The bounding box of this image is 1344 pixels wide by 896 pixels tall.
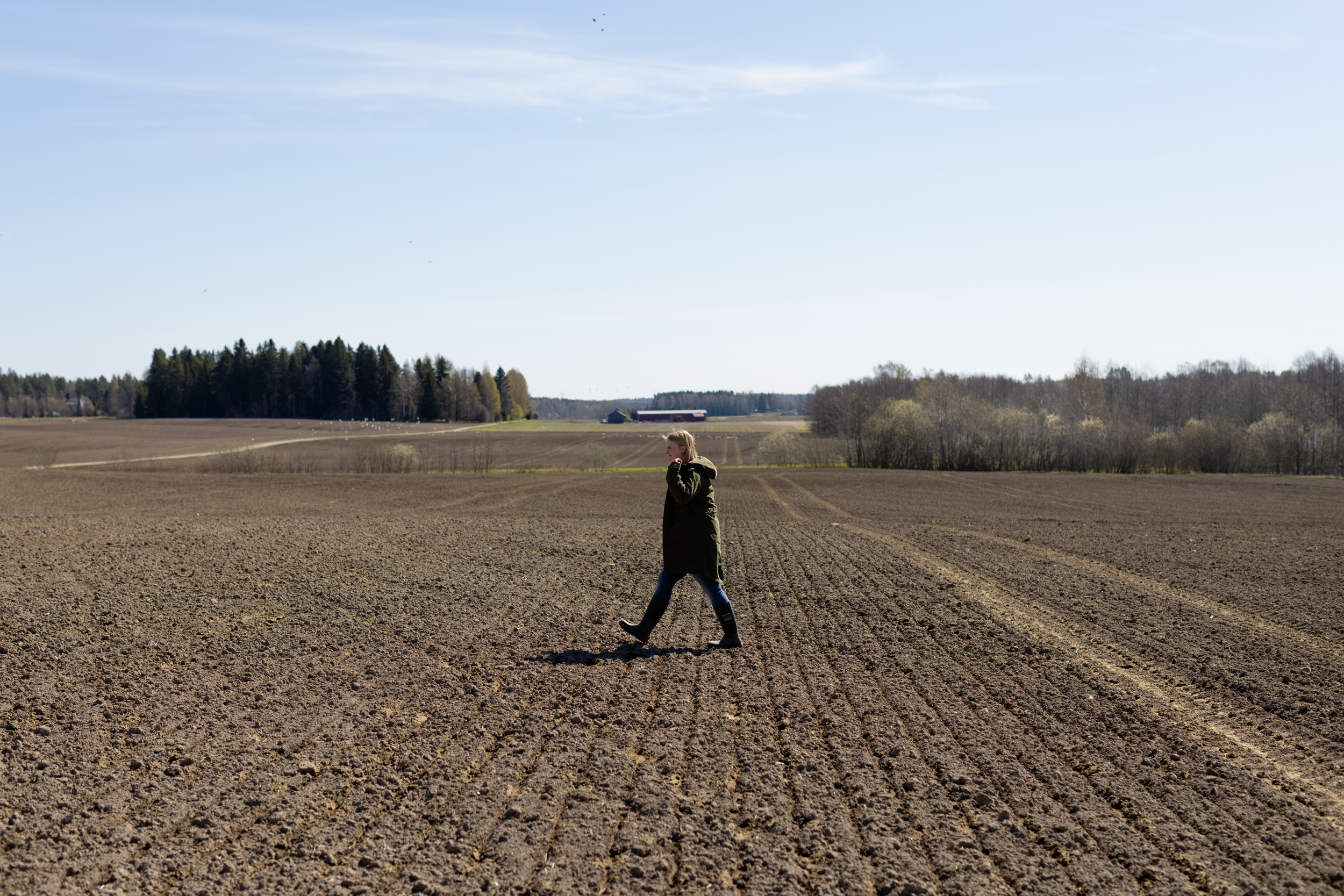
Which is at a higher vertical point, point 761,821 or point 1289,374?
point 1289,374

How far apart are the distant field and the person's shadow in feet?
130

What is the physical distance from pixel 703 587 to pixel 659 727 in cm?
217

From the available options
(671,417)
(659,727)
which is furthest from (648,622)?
(671,417)

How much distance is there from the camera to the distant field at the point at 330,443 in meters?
51.5

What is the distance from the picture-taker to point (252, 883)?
4.28m

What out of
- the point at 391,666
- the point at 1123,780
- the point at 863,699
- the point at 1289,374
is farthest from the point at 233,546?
the point at 1289,374

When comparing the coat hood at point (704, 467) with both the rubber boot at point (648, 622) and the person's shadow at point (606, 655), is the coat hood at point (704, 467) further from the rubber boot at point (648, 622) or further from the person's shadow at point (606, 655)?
the person's shadow at point (606, 655)

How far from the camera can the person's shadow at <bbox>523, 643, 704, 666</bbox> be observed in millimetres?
8617

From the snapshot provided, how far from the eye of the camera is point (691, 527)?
28.1 feet

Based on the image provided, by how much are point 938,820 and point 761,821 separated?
3.48 feet

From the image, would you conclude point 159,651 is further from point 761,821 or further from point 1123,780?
point 1123,780

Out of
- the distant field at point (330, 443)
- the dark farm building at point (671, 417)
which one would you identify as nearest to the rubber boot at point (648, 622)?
the distant field at point (330, 443)

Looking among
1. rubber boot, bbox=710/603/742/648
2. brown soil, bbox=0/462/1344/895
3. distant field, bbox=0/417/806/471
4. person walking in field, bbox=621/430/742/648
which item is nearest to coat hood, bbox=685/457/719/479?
person walking in field, bbox=621/430/742/648

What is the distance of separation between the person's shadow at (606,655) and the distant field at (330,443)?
3975 centimetres
